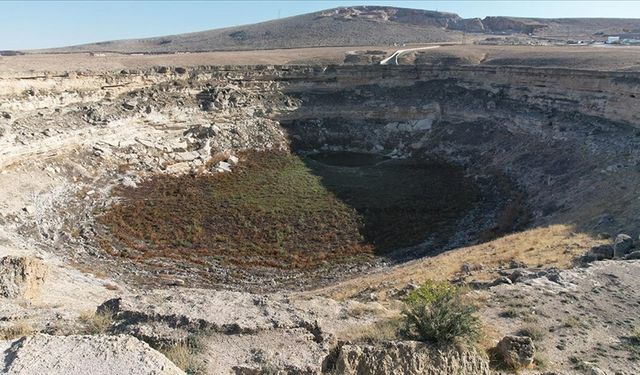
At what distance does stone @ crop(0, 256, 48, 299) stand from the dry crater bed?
0.15 feet

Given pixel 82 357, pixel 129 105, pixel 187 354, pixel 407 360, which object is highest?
pixel 129 105

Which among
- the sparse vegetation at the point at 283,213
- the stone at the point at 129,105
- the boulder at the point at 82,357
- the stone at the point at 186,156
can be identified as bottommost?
the sparse vegetation at the point at 283,213

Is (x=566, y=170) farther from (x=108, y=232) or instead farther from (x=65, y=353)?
(x=65, y=353)

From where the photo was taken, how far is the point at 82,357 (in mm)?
5965

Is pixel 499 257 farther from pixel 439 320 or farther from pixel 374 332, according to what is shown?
pixel 439 320

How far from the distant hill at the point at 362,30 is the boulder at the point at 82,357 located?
73.1m

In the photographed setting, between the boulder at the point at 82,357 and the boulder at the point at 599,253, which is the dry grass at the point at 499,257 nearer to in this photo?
the boulder at the point at 599,253

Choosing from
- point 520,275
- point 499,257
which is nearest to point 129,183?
point 499,257

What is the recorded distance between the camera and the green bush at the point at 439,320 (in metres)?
6.99

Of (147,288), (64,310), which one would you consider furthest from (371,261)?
(64,310)

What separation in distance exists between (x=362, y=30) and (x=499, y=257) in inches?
3094

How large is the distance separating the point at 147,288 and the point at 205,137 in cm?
1780

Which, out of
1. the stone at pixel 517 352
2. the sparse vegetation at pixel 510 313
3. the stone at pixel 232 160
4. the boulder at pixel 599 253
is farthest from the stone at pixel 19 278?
the stone at pixel 232 160

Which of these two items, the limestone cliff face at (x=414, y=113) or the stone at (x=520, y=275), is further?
the limestone cliff face at (x=414, y=113)
